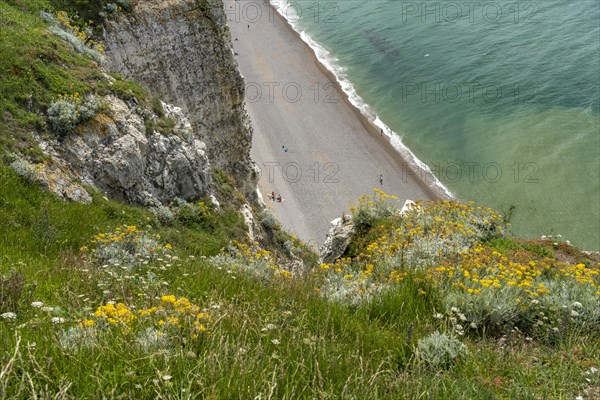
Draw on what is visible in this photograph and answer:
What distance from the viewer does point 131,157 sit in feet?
51.2

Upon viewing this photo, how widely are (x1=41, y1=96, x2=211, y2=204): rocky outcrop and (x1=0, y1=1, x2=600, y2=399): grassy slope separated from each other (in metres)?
3.88

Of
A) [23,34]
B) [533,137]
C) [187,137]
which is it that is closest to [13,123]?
Result: [23,34]

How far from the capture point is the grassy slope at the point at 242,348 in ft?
13.3

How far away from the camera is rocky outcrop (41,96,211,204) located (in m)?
14.6

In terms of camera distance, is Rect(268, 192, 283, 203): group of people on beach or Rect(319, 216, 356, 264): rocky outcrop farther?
Rect(268, 192, 283, 203): group of people on beach

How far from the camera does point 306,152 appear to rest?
1633 inches

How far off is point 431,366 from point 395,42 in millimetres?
53062

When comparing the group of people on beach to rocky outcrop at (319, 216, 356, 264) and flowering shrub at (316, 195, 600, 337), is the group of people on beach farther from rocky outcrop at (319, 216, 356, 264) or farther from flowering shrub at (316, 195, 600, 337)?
flowering shrub at (316, 195, 600, 337)

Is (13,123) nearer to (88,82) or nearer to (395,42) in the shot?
(88,82)

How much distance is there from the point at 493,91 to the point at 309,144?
17575 mm

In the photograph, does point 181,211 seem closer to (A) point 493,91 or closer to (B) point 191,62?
(B) point 191,62

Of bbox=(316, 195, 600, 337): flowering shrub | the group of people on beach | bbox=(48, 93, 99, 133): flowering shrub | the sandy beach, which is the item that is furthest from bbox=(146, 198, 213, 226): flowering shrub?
the group of people on beach

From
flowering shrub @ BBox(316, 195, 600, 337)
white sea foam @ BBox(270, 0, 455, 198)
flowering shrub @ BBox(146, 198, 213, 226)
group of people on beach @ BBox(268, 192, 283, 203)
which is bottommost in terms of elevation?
group of people on beach @ BBox(268, 192, 283, 203)

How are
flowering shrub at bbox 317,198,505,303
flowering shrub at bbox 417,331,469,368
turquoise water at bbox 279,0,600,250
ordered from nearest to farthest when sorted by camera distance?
flowering shrub at bbox 417,331,469,368
flowering shrub at bbox 317,198,505,303
turquoise water at bbox 279,0,600,250
